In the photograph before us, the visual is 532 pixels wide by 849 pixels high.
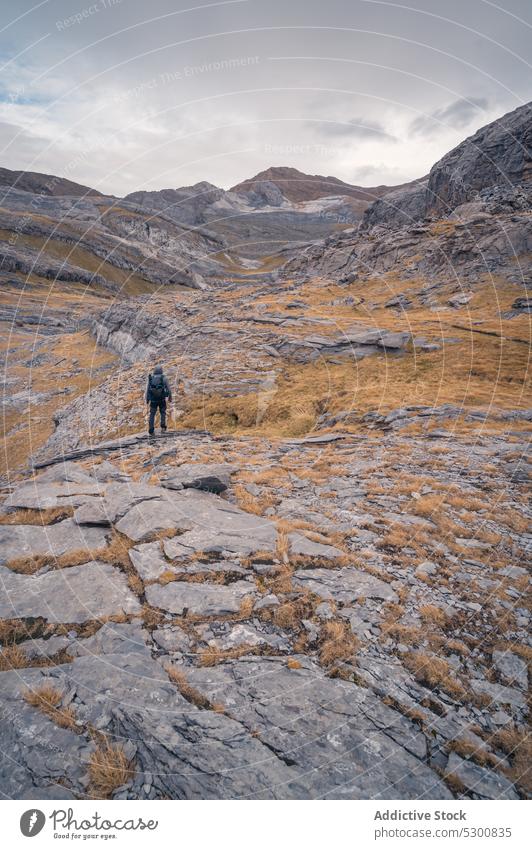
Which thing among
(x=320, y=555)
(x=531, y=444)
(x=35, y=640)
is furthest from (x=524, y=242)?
(x=35, y=640)

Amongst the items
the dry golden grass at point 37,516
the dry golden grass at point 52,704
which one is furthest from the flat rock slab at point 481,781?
the dry golden grass at point 37,516

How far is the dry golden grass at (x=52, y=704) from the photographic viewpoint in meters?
4.46

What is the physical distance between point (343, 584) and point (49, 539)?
671 cm

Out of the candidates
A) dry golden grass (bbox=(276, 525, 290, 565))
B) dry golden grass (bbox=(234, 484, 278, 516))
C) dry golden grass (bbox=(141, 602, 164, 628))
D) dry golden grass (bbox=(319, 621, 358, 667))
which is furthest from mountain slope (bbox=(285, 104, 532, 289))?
dry golden grass (bbox=(141, 602, 164, 628))

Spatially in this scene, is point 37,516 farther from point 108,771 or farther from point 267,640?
point 267,640

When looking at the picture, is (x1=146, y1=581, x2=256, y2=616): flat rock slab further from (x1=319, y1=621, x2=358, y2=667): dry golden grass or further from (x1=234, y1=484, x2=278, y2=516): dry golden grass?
(x1=234, y1=484, x2=278, y2=516): dry golden grass

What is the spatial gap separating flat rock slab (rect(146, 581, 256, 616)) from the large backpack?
10.4 m

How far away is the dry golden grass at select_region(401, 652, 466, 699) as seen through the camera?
4.99 metres

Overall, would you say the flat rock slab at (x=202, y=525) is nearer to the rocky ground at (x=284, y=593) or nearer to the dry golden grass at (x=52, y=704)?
the rocky ground at (x=284, y=593)

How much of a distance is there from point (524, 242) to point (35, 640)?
47886 mm

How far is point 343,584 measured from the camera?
22.8ft

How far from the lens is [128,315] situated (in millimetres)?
45781

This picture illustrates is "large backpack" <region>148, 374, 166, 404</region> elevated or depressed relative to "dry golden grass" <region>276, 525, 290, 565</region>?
elevated
